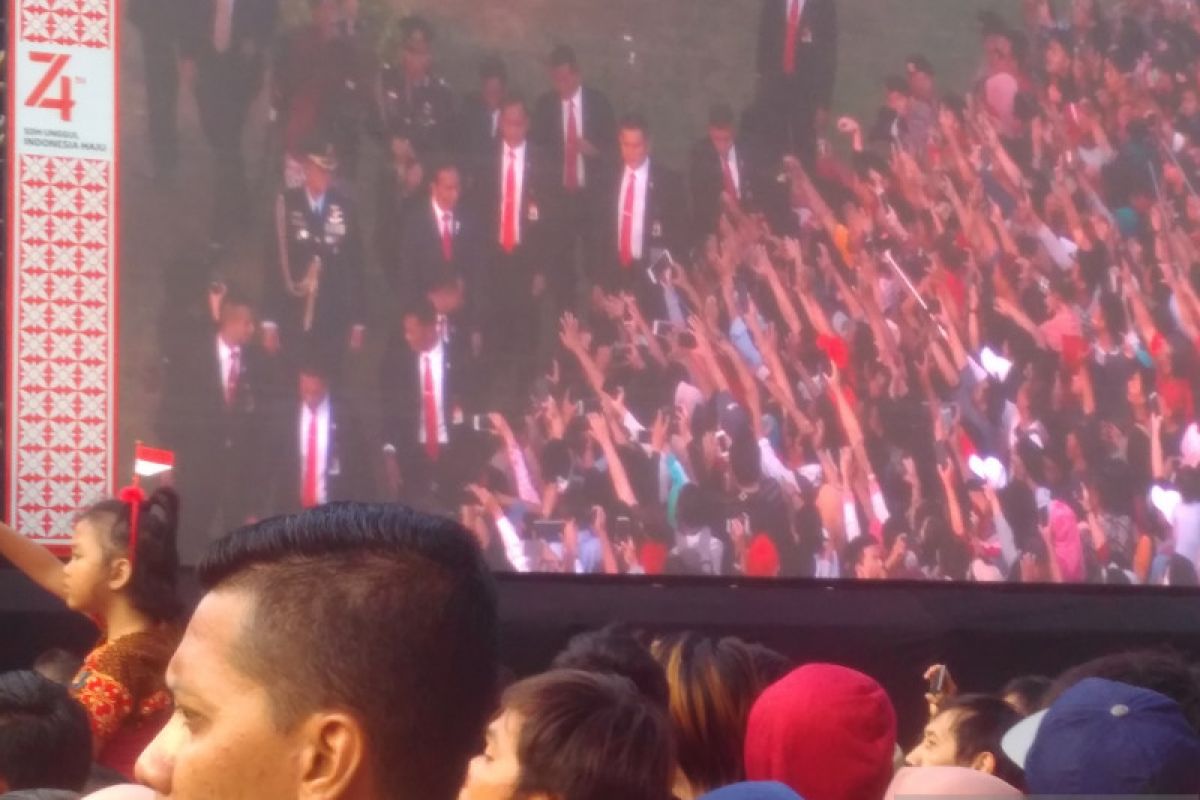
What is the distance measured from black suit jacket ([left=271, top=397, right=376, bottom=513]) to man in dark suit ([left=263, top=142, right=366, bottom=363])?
177 mm

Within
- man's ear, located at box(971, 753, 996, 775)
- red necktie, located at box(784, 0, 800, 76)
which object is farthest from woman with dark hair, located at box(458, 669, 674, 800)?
red necktie, located at box(784, 0, 800, 76)

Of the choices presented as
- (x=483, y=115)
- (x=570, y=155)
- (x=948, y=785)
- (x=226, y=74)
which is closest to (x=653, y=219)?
(x=570, y=155)

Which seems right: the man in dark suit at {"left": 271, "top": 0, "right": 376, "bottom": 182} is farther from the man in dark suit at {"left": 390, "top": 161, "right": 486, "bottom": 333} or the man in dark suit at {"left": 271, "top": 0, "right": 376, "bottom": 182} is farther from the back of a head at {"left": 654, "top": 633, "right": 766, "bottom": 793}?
the back of a head at {"left": 654, "top": 633, "right": 766, "bottom": 793}

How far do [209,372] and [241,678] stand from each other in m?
3.74

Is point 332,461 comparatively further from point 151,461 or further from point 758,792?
point 758,792

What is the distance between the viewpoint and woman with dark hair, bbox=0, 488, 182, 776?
7.90 ft

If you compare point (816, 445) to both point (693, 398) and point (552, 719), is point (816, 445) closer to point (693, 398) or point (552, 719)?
point (693, 398)

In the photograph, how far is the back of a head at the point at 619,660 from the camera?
7.18 feet

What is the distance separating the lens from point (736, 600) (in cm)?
501

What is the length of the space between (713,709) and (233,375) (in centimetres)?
272

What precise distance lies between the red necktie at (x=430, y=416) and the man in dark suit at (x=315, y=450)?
0.59 feet

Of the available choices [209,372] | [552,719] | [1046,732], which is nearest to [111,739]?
[552,719]

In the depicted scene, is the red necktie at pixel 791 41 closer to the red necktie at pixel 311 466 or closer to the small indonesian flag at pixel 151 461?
the red necktie at pixel 311 466

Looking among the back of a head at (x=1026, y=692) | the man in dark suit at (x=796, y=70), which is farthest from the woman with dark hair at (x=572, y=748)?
the man in dark suit at (x=796, y=70)
